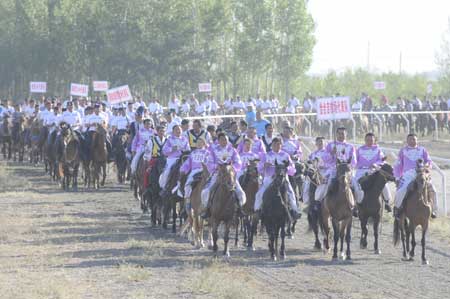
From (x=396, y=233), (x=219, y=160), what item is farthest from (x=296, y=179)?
(x=396, y=233)

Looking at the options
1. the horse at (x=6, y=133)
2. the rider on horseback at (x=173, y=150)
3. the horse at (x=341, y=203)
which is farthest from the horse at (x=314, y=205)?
the horse at (x=6, y=133)

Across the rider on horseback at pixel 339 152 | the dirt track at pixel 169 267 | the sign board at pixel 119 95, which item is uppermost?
the sign board at pixel 119 95

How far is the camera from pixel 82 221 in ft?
78.3

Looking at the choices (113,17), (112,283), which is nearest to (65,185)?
(112,283)

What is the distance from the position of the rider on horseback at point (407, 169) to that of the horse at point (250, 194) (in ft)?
8.92

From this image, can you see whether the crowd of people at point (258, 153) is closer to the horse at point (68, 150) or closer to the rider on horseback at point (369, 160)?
the rider on horseback at point (369, 160)

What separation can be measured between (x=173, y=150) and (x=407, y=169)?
5.52 meters

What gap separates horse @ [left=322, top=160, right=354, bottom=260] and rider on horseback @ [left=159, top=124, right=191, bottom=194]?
449 centimetres

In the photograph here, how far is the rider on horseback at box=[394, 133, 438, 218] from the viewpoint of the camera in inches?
730

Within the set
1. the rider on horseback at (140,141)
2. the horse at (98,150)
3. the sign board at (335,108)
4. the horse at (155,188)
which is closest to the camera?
the horse at (155,188)

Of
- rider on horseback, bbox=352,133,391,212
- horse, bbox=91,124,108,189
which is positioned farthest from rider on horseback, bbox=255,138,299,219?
horse, bbox=91,124,108,189

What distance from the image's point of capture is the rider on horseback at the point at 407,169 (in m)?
18.5

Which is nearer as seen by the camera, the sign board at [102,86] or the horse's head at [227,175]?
the horse's head at [227,175]

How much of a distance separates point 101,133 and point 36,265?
14325mm
